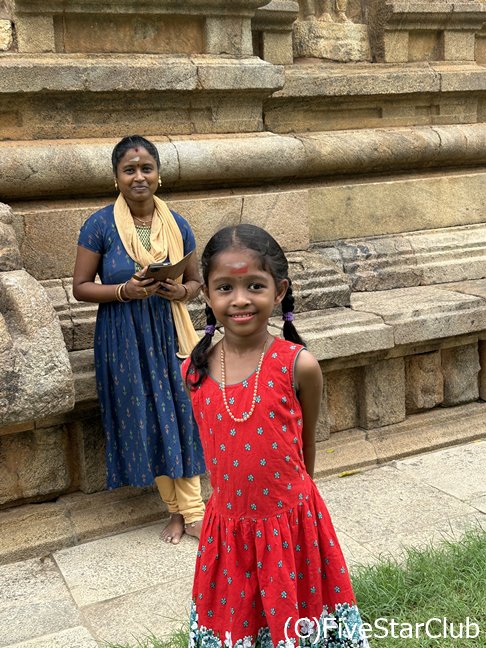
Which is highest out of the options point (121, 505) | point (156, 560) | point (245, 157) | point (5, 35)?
point (5, 35)

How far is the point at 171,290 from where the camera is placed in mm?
3779

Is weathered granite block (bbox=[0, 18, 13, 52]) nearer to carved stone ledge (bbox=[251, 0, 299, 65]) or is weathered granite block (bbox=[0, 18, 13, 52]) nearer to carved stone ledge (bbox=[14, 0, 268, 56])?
carved stone ledge (bbox=[14, 0, 268, 56])

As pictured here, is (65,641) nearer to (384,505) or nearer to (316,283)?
(384,505)

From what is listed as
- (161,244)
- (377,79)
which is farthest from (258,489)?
(377,79)

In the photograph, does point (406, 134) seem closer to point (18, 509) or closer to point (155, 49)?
point (155, 49)

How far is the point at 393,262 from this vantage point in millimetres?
5789

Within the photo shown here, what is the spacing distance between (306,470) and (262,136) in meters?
2.94

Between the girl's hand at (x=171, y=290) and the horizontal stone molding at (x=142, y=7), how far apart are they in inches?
71.8

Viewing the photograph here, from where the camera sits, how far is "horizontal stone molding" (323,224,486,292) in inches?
223

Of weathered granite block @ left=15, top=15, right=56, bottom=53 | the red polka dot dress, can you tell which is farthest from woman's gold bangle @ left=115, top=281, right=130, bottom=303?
weathered granite block @ left=15, top=15, right=56, bottom=53

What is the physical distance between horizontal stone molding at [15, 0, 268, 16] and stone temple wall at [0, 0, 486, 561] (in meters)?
0.01

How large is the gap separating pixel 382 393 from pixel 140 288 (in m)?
1.89

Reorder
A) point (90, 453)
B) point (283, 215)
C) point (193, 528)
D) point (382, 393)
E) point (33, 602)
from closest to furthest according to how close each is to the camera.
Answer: point (33, 602) < point (193, 528) < point (90, 453) < point (382, 393) < point (283, 215)

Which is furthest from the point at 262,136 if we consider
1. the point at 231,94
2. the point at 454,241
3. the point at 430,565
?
the point at 430,565
